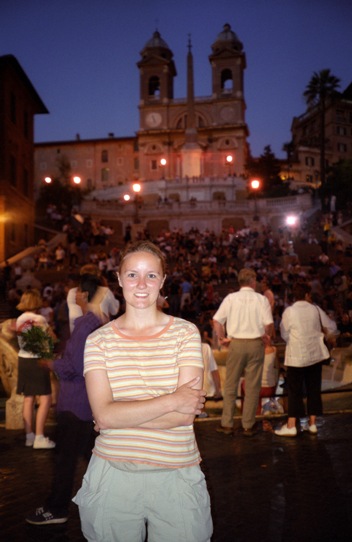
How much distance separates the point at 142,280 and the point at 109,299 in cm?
475

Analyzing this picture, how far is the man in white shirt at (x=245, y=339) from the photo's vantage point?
22.7 ft

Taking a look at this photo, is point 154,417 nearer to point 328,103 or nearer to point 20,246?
point 20,246

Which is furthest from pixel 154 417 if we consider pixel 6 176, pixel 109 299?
pixel 6 176

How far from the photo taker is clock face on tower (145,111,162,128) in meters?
74.9

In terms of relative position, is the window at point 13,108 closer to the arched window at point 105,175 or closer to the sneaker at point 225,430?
the sneaker at point 225,430

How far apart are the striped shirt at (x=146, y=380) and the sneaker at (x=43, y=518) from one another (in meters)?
2.26

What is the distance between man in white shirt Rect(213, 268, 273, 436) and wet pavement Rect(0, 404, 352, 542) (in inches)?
14.9

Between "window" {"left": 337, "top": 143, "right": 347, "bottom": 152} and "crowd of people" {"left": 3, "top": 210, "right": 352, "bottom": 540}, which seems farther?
"window" {"left": 337, "top": 143, "right": 347, "bottom": 152}

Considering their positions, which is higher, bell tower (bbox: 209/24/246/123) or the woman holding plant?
bell tower (bbox: 209/24/246/123)

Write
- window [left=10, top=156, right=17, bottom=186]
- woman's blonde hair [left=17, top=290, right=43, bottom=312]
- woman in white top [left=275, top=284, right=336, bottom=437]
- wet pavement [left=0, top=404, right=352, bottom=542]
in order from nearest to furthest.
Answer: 1. wet pavement [left=0, top=404, right=352, bottom=542]
2. woman's blonde hair [left=17, top=290, right=43, bottom=312]
3. woman in white top [left=275, top=284, right=336, bottom=437]
4. window [left=10, top=156, right=17, bottom=186]

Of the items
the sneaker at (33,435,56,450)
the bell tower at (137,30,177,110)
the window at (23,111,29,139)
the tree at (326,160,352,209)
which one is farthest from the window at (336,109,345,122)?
the sneaker at (33,435,56,450)

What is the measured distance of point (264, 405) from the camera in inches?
324

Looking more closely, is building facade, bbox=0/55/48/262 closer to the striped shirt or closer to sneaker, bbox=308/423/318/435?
sneaker, bbox=308/423/318/435

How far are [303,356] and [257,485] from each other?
2.07 metres
